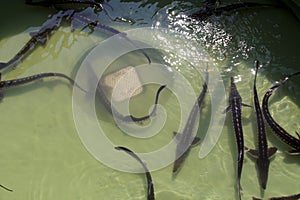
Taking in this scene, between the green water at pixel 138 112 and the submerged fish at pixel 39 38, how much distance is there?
64mm

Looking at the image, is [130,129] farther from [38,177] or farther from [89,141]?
[38,177]

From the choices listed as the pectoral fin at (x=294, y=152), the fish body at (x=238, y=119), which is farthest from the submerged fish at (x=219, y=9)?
the pectoral fin at (x=294, y=152)

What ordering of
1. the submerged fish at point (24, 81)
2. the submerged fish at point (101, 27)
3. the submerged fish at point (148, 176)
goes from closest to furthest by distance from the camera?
the submerged fish at point (148, 176) < the submerged fish at point (24, 81) < the submerged fish at point (101, 27)

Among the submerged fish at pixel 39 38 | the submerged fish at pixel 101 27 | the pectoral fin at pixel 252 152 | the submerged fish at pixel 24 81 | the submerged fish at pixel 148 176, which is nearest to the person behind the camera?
the submerged fish at pixel 148 176

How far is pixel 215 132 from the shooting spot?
14.1 feet

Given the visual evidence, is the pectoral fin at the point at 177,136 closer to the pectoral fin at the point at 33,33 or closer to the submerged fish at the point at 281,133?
the submerged fish at the point at 281,133

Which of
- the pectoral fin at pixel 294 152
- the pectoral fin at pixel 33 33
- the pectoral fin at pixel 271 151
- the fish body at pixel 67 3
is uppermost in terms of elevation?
the fish body at pixel 67 3

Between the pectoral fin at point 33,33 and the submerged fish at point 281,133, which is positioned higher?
the pectoral fin at point 33,33

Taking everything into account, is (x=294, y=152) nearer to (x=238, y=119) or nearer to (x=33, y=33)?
(x=238, y=119)

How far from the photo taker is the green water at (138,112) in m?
4.00

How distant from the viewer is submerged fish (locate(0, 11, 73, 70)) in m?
4.64

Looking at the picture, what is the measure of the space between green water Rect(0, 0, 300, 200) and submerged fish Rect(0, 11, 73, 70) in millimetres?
64

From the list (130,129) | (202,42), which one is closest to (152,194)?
(130,129)

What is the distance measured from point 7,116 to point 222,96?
6.57ft
